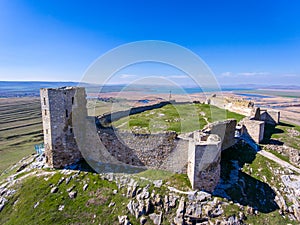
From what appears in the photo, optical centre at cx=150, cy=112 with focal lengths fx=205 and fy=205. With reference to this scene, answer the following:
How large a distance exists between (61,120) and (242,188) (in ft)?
48.7

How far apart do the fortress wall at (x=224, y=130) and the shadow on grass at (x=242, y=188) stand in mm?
1659

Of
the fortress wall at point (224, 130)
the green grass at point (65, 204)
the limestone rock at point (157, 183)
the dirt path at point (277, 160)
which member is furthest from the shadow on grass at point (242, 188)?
the green grass at point (65, 204)

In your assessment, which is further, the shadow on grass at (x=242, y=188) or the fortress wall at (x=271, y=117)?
the fortress wall at (x=271, y=117)

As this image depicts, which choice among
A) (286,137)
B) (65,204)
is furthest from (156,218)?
(286,137)

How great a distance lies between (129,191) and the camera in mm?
14594

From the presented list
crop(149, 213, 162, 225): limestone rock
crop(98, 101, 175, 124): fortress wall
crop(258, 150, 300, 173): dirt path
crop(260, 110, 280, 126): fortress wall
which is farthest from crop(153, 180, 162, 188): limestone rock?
crop(260, 110, 280, 126): fortress wall

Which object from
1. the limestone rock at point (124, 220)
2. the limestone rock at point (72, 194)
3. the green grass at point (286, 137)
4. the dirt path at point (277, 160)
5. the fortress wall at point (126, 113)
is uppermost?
the fortress wall at point (126, 113)

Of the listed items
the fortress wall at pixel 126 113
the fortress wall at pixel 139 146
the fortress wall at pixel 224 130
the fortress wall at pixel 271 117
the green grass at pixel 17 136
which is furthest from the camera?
the green grass at pixel 17 136

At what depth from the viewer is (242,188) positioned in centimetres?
1463

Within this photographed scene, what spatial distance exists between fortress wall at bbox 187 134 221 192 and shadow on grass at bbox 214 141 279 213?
0.92 meters

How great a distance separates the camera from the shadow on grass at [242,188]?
13625mm

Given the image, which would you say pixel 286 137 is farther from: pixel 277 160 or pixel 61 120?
pixel 61 120

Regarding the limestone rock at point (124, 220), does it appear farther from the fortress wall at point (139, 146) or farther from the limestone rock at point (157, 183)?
the fortress wall at point (139, 146)

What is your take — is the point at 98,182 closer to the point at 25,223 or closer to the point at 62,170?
the point at 62,170
